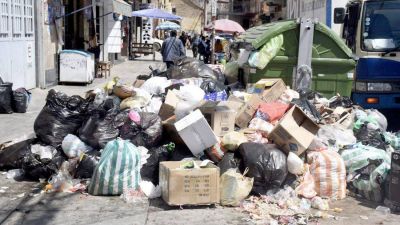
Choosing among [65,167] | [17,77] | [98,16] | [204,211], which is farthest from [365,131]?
[98,16]

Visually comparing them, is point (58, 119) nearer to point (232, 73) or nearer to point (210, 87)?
point (210, 87)

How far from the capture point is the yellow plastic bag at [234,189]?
526cm

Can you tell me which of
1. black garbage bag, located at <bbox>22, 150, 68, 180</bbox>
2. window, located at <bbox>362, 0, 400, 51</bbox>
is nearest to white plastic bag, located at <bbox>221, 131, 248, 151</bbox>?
black garbage bag, located at <bbox>22, 150, 68, 180</bbox>

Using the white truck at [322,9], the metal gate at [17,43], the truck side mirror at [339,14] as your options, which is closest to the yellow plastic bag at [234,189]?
the truck side mirror at [339,14]

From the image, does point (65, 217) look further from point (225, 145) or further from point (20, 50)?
point (20, 50)

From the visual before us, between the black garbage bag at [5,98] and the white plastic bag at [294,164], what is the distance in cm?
606

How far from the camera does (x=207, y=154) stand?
19.2 feet

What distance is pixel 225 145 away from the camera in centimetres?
584

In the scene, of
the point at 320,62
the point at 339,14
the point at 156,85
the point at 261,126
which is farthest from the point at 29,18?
the point at 261,126

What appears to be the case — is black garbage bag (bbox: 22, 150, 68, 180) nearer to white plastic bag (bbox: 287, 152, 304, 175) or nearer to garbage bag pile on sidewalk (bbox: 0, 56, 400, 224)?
garbage bag pile on sidewalk (bbox: 0, 56, 400, 224)

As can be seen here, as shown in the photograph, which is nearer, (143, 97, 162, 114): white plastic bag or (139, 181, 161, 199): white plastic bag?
(139, 181, 161, 199): white plastic bag

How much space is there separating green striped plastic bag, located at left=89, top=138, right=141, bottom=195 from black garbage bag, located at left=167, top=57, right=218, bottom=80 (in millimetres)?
3477

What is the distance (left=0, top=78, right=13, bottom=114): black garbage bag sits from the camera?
966 cm

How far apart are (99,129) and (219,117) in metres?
1.37
